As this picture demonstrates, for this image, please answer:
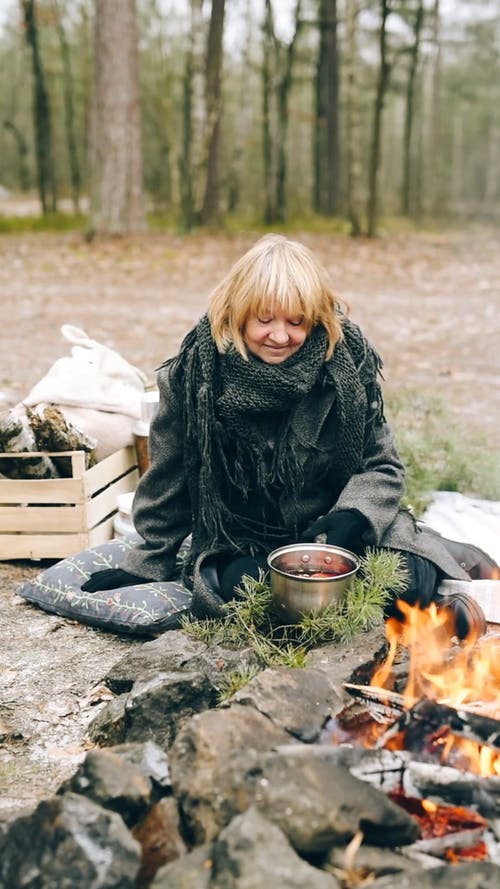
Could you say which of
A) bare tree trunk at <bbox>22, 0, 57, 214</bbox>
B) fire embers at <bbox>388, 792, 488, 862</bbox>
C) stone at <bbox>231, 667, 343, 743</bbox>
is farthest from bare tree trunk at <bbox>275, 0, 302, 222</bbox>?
fire embers at <bbox>388, 792, 488, 862</bbox>

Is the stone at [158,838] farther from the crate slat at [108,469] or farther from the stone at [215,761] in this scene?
the crate slat at [108,469]

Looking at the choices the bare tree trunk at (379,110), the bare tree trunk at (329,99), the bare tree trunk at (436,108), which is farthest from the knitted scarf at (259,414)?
the bare tree trunk at (436,108)

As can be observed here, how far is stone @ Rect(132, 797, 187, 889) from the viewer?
7.29 ft

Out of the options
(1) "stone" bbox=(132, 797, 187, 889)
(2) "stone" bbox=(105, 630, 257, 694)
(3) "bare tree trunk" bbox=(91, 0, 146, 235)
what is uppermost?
(3) "bare tree trunk" bbox=(91, 0, 146, 235)

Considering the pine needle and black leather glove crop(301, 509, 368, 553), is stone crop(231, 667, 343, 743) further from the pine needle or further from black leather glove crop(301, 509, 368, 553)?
black leather glove crop(301, 509, 368, 553)

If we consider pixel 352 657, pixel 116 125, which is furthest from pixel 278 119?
pixel 352 657

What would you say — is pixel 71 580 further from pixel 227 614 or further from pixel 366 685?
pixel 366 685

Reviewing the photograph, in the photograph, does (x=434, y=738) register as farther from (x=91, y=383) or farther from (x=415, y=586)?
(x=91, y=383)

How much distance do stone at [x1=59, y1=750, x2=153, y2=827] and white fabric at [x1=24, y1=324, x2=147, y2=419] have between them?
2805 millimetres

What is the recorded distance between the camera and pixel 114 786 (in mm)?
2316

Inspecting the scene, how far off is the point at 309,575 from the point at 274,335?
91 centimetres

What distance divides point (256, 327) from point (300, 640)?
3.86 ft

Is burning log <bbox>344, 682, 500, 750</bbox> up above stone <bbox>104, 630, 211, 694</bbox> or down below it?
above

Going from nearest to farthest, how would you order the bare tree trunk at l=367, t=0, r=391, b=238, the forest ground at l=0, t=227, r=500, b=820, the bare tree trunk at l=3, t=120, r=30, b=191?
the forest ground at l=0, t=227, r=500, b=820
the bare tree trunk at l=367, t=0, r=391, b=238
the bare tree trunk at l=3, t=120, r=30, b=191
